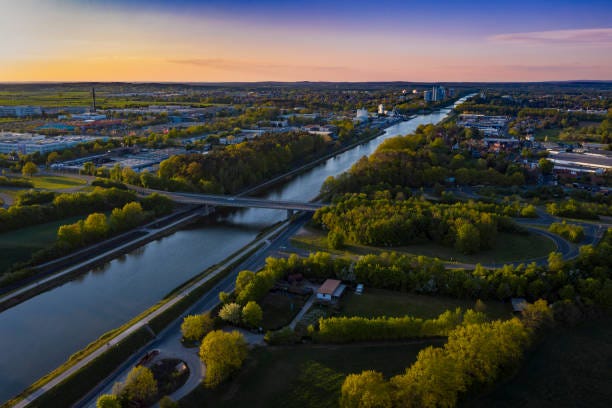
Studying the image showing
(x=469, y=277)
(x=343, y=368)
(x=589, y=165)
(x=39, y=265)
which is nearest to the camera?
(x=343, y=368)

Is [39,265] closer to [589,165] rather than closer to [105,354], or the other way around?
[105,354]

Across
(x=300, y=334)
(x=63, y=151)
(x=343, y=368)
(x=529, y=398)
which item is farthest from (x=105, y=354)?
(x=63, y=151)

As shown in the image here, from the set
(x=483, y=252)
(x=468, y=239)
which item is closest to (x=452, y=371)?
(x=468, y=239)

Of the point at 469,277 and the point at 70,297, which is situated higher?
the point at 469,277

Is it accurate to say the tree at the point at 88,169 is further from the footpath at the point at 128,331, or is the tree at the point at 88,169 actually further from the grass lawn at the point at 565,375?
the grass lawn at the point at 565,375

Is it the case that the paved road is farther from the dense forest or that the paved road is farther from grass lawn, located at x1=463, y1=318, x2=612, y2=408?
the dense forest

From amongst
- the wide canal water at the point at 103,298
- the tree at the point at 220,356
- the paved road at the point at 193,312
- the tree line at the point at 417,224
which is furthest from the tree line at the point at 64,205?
the tree at the point at 220,356

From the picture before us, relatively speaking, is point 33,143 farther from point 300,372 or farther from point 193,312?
point 300,372

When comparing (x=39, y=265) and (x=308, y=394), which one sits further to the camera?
(x=39, y=265)
